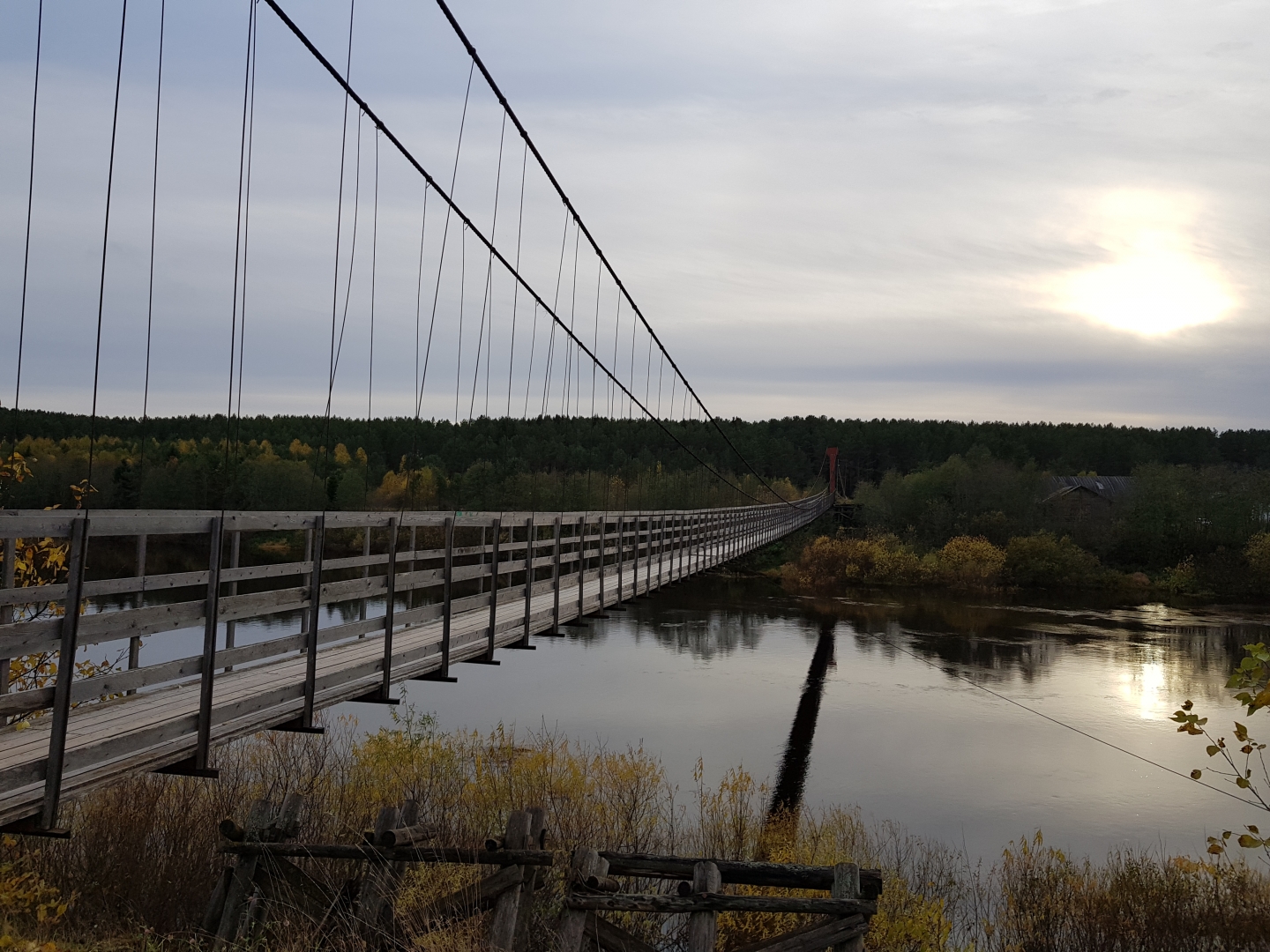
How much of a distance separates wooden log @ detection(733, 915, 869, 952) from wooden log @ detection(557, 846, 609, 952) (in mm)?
1134

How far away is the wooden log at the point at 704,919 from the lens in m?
6.05

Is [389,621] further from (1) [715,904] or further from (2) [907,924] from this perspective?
(2) [907,924]

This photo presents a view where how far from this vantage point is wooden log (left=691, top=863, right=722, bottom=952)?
605 centimetres

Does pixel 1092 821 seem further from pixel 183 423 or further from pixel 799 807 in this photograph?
pixel 183 423

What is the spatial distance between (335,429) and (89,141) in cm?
5409

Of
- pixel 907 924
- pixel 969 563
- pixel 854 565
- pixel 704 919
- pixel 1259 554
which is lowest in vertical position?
pixel 907 924

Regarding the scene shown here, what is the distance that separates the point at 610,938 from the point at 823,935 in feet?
4.14

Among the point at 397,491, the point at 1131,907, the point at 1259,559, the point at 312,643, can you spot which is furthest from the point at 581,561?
the point at 1259,559

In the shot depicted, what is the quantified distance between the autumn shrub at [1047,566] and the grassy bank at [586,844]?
107 feet

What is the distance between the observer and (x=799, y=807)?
54.2 ft

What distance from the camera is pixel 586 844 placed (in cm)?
1041

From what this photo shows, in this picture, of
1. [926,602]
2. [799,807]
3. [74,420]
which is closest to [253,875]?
[799,807]

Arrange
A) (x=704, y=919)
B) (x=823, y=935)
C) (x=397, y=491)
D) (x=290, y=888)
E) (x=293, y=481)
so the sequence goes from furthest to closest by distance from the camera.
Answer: (x=397, y=491) < (x=293, y=481) < (x=290, y=888) < (x=823, y=935) < (x=704, y=919)

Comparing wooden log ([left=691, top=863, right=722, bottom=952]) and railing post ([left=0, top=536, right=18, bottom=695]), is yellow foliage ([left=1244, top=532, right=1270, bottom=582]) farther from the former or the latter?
railing post ([left=0, top=536, right=18, bottom=695])
